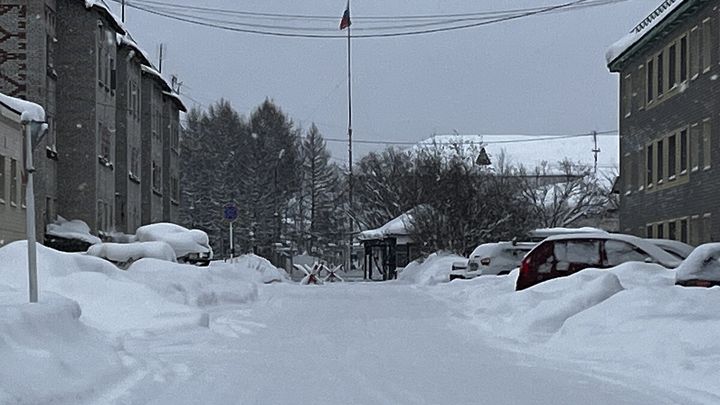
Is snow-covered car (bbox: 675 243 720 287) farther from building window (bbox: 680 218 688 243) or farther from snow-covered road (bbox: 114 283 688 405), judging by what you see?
building window (bbox: 680 218 688 243)

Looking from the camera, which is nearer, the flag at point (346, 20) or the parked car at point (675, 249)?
the parked car at point (675, 249)

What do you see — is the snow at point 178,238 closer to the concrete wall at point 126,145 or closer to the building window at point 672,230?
the concrete wall at point 126,145

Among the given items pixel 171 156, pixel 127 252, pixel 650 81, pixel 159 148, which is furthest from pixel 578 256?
pixel 171 156

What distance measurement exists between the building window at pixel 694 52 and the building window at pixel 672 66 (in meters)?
1.85

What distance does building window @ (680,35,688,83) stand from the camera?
3400 cm

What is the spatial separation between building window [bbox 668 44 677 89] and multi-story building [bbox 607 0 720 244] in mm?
31

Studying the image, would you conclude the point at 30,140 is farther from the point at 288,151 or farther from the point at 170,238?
the point at 288,151

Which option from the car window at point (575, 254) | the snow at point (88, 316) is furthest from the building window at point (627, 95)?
the car window at point (575, 254)

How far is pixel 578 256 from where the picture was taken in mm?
21406

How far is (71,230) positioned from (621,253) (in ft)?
83.7

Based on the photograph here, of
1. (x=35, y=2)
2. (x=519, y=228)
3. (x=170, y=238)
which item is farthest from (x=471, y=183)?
(x=35, y=2)

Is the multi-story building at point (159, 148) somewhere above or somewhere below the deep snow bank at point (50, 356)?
above

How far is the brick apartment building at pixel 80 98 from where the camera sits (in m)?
37.8

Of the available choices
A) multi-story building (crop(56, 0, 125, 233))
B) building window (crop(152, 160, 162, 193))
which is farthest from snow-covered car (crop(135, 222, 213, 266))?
building window (crop(152, 160, 162, 193))
